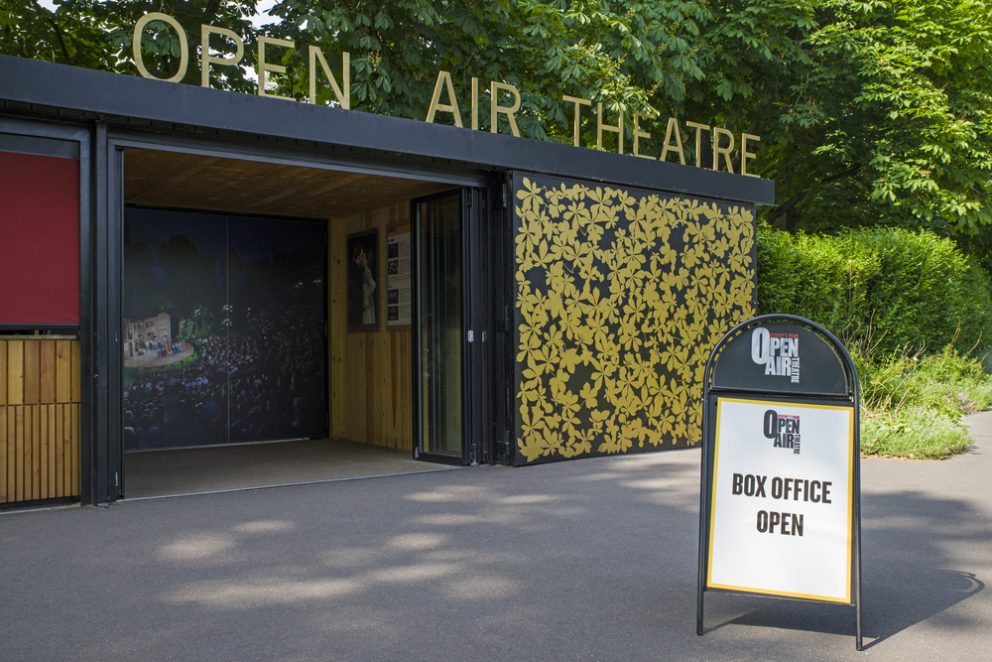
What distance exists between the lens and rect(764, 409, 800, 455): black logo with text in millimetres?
A: 4098

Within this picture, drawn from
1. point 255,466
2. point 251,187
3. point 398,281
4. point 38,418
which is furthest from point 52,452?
point 398,281

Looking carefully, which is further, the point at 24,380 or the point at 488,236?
the point at 488,236

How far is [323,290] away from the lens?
12.2 m

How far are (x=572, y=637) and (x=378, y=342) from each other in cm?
752

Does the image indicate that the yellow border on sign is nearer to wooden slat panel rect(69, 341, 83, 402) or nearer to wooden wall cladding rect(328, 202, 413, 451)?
wooden slat panel rect(69, 341, 83, 402)

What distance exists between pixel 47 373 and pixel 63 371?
110mm

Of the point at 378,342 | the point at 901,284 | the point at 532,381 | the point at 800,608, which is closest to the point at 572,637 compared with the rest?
the point at 800,608

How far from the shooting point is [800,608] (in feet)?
14.8

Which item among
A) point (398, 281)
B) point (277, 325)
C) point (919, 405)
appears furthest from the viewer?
point (277, 325)

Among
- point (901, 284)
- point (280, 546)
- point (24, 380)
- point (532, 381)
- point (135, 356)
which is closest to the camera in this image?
point (280, 546)

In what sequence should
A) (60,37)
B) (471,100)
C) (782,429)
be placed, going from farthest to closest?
(60,37) < (471,100) < (782,429)

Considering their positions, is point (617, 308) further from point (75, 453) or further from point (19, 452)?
point (19, 452)

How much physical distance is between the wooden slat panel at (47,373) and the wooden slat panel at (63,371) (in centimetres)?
3

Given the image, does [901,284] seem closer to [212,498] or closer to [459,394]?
[459,394]
